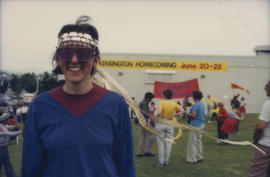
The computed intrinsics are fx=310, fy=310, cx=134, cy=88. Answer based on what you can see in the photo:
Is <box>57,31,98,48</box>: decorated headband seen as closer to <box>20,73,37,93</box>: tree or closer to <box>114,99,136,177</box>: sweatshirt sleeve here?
<box>114,99,136,177</box>: sweatshirt sleeve

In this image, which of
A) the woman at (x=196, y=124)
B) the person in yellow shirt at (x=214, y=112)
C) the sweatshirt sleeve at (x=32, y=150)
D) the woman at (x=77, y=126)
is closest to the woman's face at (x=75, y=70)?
the woman at (x=77, y=126)

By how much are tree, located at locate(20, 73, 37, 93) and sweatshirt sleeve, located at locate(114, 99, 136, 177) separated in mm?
59147

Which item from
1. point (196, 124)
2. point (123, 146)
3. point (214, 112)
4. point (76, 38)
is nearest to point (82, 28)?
point (76, 38)

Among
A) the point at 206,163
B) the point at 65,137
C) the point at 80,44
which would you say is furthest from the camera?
the point at 206,163

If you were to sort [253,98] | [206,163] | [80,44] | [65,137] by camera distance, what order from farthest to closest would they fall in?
[253,98] → [206,163] → [80,44] → [65,137]

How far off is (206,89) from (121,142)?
81.3 feet

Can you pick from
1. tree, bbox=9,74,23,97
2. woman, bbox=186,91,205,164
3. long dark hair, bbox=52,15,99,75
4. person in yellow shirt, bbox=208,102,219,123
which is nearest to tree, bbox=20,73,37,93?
tree, bbox=9,74,23,97

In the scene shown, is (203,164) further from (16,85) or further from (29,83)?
(29,83)

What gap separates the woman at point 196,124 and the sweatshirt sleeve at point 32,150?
6.27 m

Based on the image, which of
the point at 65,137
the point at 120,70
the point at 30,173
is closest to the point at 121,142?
the point at 65,137

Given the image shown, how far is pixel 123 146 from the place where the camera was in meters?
2.06

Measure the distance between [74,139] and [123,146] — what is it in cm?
36

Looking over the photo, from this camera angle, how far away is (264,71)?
86.1ft

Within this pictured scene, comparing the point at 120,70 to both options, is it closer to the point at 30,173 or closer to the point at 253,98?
the point at 253,98
